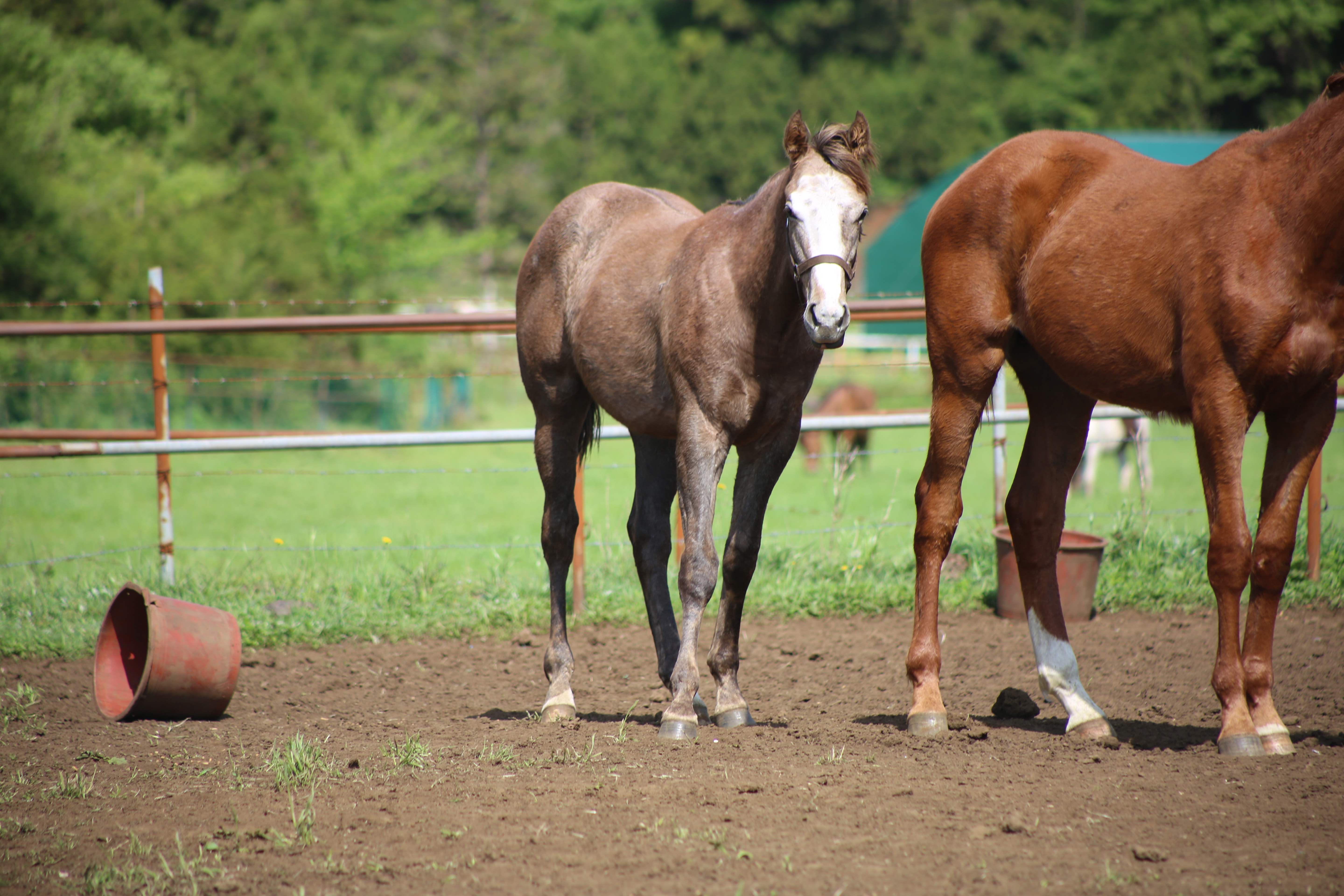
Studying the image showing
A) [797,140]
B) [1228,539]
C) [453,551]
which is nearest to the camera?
[1228,539]

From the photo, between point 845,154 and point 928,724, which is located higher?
point 845,154

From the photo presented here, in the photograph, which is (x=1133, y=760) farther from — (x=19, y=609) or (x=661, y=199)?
(x=19, y=609)

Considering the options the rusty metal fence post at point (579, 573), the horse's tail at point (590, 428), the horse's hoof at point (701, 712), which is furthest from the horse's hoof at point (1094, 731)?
the rusty metal fence post at point (579, 573)

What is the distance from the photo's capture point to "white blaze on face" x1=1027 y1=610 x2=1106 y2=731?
3699 mm

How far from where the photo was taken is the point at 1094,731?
3.63m

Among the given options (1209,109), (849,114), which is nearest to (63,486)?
(849,114)

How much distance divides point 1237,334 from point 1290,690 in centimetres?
184

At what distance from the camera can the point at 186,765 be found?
3.46 metres

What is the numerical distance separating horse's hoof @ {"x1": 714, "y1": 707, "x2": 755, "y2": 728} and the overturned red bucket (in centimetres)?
183

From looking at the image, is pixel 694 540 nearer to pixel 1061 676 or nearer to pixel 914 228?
pixel 1061 676

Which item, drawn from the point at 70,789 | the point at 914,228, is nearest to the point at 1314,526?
the point at 70,789

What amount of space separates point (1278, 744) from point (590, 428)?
2.77m

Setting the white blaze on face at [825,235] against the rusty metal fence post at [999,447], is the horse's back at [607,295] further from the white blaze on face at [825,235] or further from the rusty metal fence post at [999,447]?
the rusty metal fence post at [999,447]

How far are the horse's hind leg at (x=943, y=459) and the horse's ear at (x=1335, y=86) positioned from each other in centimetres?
122
